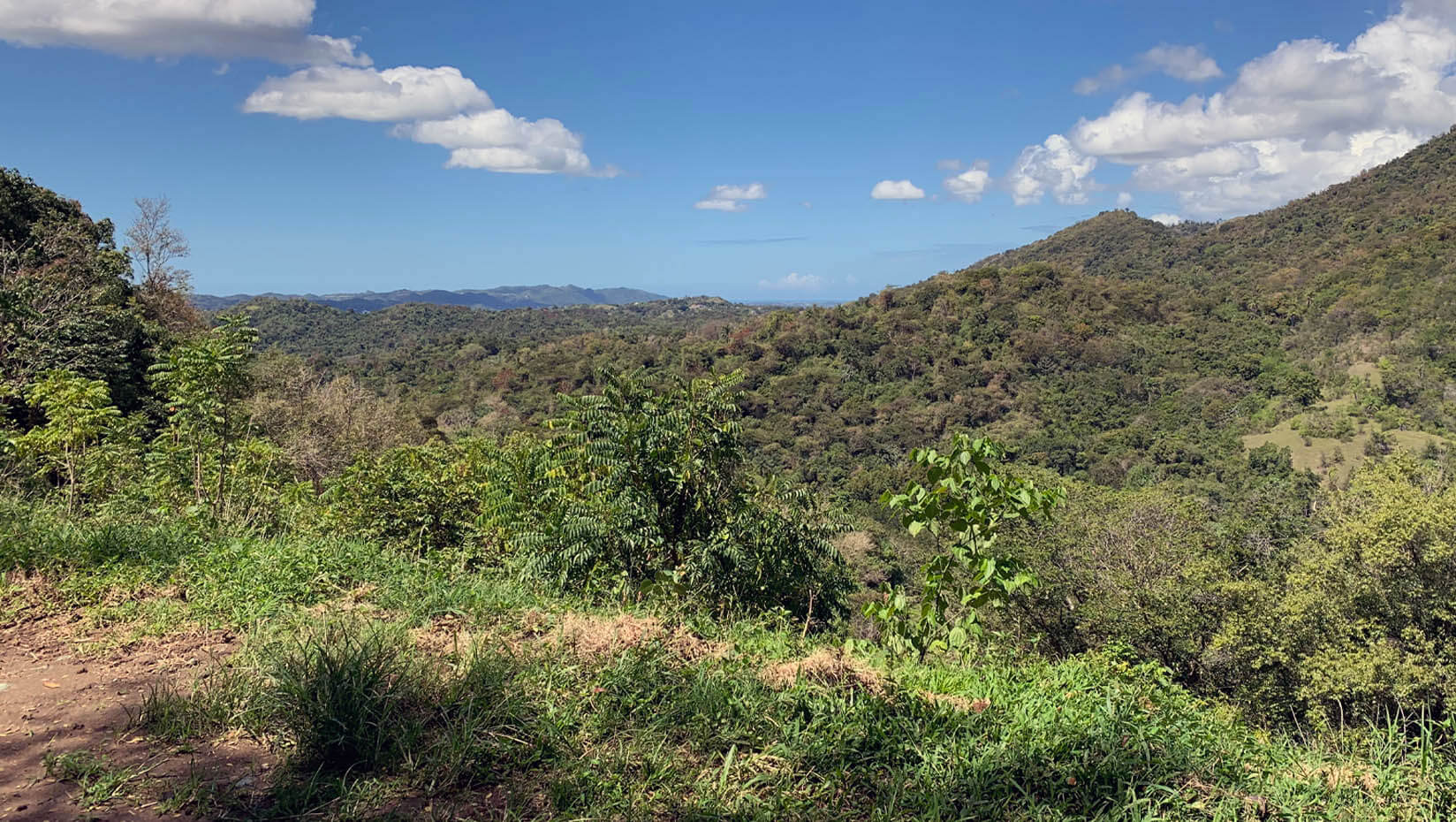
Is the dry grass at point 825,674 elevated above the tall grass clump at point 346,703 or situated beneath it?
situated beneath

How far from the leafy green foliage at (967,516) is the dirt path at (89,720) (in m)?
2.62

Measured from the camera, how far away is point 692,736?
8.78 feet

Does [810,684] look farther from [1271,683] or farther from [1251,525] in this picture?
[1251,525]

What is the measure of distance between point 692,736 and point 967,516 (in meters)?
1.50

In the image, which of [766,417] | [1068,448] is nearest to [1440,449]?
[1068,448]

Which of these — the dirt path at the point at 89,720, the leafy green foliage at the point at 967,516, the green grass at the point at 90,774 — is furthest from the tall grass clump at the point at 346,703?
the leafy green foliage at the point at 967,516

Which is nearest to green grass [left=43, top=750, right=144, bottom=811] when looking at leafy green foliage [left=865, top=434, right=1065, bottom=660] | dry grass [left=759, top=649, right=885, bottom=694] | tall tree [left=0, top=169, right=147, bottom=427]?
dry grass [left=759, top=649, right=885, bottom=694]

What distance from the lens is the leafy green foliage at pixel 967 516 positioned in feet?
10.4

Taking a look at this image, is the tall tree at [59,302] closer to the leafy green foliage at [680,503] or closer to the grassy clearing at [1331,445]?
the leafy green foliage at [680,503]

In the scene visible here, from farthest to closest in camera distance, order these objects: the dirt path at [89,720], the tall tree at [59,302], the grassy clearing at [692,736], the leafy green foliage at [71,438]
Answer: the tall tree at [59,302], the leafy green foliage at [71,438], the grassy clearing at [692,736], the dirt path at [89,720]

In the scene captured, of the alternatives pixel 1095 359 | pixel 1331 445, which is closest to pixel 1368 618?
pixel 1331 445

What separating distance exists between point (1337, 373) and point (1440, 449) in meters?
20.9

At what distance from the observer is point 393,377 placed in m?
64.0

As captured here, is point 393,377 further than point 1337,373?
Yes
